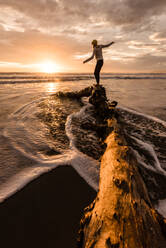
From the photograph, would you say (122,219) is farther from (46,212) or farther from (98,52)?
(98,52)

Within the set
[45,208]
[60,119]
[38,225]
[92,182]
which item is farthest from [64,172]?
[60,119]

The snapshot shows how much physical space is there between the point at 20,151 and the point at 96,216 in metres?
2.23

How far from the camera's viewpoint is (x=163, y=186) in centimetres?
214

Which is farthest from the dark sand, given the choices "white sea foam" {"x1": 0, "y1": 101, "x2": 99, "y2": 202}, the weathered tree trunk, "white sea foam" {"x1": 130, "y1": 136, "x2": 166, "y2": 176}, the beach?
"white sea foam" {"x1": 130, "y1": 136, "x2": 166, "y2": 176}

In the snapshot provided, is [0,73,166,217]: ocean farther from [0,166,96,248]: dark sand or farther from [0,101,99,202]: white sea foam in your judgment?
[0,166,96,248]: dark sand

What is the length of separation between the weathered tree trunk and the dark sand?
462mm

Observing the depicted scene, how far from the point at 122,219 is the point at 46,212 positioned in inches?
41.2

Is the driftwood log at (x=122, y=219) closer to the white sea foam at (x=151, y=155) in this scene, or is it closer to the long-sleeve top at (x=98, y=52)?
the white sea foam at (x=151, y=155)

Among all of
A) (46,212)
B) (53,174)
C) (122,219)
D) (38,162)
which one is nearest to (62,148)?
(38,162)

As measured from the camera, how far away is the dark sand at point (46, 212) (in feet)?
4.54

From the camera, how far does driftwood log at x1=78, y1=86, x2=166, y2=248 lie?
0.93m

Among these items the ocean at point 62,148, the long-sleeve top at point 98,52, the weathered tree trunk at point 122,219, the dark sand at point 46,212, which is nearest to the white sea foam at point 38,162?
the ocean at point 62,148

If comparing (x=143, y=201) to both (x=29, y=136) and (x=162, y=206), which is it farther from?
(x=29, y=136)

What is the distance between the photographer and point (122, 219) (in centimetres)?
104
